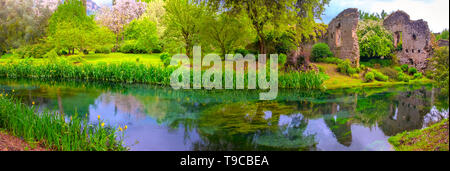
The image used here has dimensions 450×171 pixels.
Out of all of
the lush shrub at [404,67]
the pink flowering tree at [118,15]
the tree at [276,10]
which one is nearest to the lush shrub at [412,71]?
the lush shrub at [404,67]

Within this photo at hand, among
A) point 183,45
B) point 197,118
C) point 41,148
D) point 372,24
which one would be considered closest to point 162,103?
point 197,118

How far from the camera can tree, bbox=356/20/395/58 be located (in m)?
23.2

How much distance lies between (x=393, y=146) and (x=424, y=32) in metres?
18.9

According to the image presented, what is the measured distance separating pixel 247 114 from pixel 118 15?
36.6 m

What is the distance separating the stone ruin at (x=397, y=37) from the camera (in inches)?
869

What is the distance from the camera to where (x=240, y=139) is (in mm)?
7785

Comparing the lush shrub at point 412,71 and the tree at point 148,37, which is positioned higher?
the tree at point 148,37

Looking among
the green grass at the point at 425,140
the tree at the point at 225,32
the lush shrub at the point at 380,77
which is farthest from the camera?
the tree at the point at 225,32

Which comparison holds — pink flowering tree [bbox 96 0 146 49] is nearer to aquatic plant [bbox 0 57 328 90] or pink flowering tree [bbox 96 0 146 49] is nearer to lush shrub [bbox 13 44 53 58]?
lush shrub [bbox 13 44 53 58]

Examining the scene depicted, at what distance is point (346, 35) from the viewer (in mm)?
22531

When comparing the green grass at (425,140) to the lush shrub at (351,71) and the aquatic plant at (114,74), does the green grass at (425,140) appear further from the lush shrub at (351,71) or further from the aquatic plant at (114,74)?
the lush shrub at (351,71)

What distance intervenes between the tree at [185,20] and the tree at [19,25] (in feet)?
43.9
